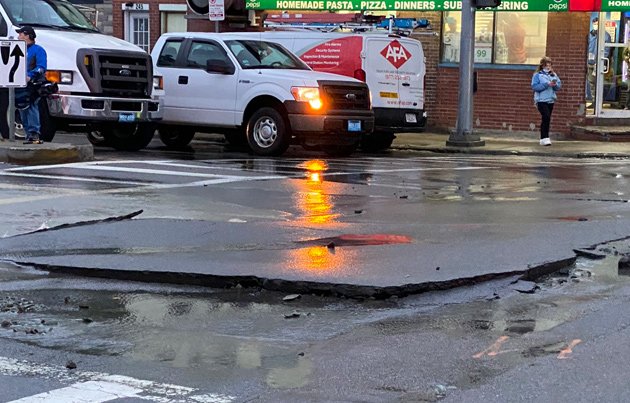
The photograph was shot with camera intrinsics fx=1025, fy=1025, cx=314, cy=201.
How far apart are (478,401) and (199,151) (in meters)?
14.7

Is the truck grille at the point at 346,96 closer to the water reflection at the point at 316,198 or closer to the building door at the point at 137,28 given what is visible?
the water reflection at the point at 316,198

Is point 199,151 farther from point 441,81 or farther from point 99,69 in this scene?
point 441,81

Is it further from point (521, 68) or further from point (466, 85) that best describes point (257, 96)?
point (521, 68)

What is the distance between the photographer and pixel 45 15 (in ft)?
57.0

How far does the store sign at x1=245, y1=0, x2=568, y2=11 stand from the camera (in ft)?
73.5

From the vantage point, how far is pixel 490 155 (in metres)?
19.9

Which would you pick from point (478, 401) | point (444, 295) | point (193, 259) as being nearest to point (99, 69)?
point (193, 259)

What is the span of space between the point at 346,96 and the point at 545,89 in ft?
17.5

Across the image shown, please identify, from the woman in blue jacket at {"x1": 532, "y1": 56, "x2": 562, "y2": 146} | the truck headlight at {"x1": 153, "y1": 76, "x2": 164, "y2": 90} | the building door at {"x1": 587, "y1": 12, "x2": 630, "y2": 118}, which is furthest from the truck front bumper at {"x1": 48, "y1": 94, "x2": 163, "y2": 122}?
the building door at {"x1": 587, "y1": 12, "x2": 630, "y2": 118}

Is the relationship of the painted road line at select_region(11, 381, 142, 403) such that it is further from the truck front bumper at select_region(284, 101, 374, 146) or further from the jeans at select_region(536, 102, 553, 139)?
the jeans at select_region(536, 102, 553, 139)

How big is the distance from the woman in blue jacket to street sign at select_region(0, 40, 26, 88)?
10.8 meters

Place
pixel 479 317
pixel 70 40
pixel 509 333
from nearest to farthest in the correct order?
pixel 509 333, pixel 479 317, pixel 70 40

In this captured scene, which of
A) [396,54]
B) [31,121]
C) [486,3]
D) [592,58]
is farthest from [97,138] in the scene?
[592,58]

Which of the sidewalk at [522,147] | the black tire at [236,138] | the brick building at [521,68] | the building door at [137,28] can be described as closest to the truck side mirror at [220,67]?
the black tire at [236,138]
